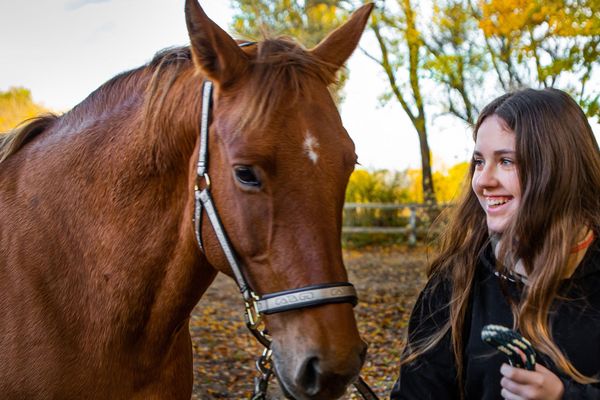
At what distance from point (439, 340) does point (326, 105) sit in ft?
3.46

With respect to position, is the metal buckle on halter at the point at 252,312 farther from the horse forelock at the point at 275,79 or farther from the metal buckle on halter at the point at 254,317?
the horse forelock at the point at 275,79

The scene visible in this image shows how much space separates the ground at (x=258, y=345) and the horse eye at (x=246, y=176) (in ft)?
5.39

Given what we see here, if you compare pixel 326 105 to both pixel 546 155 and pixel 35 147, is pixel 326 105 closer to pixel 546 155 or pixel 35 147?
pixel 546 155

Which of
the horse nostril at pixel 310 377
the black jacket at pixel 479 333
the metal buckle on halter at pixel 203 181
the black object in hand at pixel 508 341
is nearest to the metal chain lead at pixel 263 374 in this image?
the horse nostril at pixel 310 377

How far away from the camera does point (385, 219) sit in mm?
19547

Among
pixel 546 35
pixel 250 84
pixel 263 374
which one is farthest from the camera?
pixel 546 35

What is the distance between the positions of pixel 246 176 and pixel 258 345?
20.3 feet

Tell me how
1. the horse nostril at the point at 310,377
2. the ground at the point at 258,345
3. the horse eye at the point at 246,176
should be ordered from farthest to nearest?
the ground at the point at 258,345 → the horse eye at the point at 246,176 → the horse nostril at the point at 310,377

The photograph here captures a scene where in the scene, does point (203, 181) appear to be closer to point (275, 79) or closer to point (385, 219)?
point (275, 79)

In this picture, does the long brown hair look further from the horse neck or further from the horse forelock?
the horse neck

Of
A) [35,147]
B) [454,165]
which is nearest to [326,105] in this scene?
[35,147]

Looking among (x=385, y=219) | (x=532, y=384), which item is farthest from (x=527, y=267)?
(x=385, y=219)

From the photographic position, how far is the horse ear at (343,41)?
235cm

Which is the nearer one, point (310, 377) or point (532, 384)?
point (532, 384)
